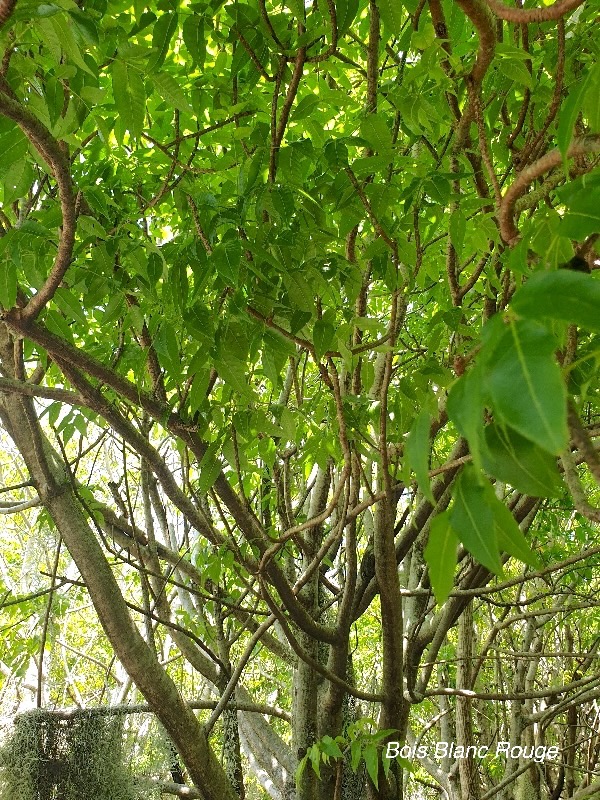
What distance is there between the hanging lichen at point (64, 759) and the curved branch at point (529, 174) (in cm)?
267

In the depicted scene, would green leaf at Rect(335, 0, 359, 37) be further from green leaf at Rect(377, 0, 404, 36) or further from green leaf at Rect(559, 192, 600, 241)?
green leaf at Rect(559, 192, 600, 241)

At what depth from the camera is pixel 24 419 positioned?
2.27 m

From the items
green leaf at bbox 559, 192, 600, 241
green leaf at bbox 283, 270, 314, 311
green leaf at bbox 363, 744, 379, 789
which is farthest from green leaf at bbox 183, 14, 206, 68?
green leaf at bbox 363, 744, 379, 789

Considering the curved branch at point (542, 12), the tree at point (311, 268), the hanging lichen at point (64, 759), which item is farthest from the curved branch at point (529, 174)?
the hanging lichen at point (64, 759)

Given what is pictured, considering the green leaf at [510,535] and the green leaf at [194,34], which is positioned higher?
the green leaf at [194,34]

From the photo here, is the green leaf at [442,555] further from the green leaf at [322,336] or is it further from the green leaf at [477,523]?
the green leaf at [322,336]

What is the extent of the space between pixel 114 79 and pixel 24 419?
151 cm

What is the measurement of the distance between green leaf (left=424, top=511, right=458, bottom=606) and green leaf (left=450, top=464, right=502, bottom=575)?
22 mm

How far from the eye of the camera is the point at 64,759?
2.65 m

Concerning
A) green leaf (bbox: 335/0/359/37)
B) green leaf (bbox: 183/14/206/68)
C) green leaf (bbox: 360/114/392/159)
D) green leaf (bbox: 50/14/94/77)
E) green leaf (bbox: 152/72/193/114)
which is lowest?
green leaf (bbox: 50/14/94/77)

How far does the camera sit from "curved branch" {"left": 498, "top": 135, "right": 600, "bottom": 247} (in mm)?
816

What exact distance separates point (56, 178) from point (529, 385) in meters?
1.09

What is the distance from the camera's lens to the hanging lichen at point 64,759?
2.55 metres

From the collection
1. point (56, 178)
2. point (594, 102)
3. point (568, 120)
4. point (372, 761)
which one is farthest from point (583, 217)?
point (372, 761)
